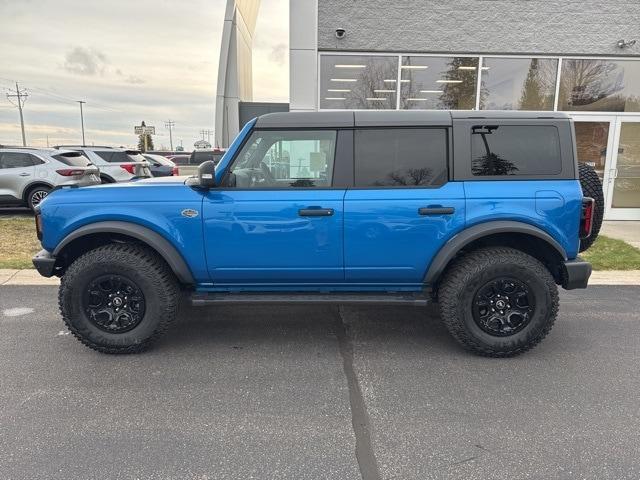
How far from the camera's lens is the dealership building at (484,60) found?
8.51 m

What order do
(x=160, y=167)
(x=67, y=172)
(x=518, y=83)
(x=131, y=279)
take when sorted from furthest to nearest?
(x=160, y=167), (x=67, y=172), (x=518, y=83), (x=131, y=279)

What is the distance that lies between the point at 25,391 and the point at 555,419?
3.47m

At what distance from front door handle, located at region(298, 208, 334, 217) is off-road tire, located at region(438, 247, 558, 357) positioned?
110cm

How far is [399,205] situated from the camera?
133 inches

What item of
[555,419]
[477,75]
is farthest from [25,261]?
[477,75]

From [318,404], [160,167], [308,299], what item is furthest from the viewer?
[160,167]

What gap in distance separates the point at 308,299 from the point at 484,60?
7.46 m

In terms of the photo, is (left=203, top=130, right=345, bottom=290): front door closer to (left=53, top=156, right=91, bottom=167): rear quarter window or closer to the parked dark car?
(left=53, top=156, right=91, bottom=167): rear quarter window

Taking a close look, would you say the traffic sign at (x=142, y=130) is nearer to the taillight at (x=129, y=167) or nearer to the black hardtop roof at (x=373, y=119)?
the taillight at (x=129, y=167)

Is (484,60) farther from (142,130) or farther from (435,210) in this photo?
(142,130)

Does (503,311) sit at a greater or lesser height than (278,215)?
lesser

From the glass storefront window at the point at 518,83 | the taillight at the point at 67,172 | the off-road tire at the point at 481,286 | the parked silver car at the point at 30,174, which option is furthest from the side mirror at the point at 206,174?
the taillight at the point at 67,172

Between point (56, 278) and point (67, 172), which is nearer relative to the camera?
point (56, 278)

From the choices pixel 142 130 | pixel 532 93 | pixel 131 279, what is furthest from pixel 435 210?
pixel 142 130
